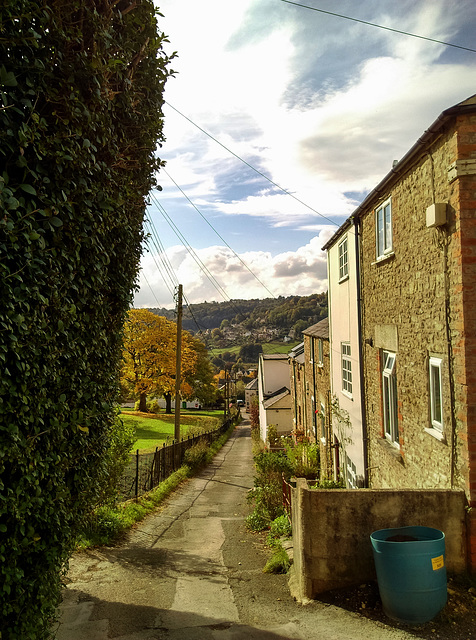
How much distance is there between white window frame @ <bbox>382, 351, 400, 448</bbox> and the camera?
28.6 ft

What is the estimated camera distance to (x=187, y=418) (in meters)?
42.7

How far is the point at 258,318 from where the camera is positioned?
129 metres

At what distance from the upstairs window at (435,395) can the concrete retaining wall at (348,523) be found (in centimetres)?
117

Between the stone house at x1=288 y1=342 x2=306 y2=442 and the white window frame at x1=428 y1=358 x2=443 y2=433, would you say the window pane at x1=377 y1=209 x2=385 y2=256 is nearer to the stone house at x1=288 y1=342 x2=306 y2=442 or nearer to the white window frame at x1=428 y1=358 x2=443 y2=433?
the white window frame at x1=428 y1=358 x2=443 y2=433

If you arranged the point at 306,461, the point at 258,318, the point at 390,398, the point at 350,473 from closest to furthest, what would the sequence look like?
1. the point at 390,398
2. the point at 350,473
3. the point at 306,461
4. the point at 258,318

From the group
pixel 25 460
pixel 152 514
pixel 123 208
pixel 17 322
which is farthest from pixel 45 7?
pixel 152 514

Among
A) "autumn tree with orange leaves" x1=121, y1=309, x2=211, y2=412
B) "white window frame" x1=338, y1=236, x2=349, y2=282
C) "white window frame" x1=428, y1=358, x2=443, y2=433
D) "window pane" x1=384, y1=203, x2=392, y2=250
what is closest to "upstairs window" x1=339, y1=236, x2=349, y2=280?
"white window frame" x1=338, y1=236, x2=349, y2=282

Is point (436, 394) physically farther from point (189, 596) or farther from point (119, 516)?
point (119, 516)

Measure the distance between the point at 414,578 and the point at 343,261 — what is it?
9.66 metres

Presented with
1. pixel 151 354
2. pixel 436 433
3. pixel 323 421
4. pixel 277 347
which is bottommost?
pixel 323 421

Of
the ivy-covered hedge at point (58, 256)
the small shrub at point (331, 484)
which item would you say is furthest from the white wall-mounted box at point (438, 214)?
the small shrub at point (331, 484)

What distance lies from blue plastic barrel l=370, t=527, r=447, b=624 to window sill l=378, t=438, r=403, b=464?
Answer: 3.16 m

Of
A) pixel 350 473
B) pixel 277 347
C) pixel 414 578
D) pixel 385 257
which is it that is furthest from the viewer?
pixel 277 347

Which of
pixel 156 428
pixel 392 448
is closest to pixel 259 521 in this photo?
pixel 392 448
